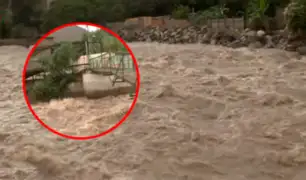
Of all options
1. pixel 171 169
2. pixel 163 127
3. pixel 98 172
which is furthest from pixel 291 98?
pixel 98 172

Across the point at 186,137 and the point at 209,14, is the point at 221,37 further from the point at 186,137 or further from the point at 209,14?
the point at 186,137

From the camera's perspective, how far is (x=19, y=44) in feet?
10.4

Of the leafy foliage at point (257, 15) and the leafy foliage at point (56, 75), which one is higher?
the leafy foliage at point (257, 15)

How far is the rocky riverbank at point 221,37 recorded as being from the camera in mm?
4291

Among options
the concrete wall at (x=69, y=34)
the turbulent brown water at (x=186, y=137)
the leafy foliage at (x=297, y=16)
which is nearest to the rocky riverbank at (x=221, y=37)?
the leafy foliage at (x=297, y=16)

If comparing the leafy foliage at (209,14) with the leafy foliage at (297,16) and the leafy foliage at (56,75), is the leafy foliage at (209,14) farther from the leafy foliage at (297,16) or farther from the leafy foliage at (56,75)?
the leafy foliage at (56,75)

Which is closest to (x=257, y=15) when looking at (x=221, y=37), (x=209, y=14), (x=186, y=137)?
(x=221, y=37)

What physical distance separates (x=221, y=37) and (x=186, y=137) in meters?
3.48

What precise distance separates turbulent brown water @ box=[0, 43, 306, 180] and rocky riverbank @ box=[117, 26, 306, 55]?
55.4 inches

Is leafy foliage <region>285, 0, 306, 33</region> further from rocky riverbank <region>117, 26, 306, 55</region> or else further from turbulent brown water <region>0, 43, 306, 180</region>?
turbulent brown water <region>0, 43, 306, 180</region>

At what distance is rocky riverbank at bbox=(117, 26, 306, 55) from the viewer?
169 inches

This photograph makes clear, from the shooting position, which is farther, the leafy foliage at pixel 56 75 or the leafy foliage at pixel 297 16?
the leafy foliage at pixel 297 16

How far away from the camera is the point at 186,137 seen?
5.67 feet

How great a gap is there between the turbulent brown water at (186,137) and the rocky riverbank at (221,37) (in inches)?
55.4
